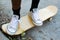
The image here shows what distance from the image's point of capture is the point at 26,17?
1.89m

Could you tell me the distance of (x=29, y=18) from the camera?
1.88 metres

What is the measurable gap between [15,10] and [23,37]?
34cm

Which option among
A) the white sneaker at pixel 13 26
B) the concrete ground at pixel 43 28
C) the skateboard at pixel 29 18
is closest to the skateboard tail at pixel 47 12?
the skateboard at pixel 29 18

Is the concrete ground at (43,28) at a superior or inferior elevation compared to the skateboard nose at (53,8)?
inferior

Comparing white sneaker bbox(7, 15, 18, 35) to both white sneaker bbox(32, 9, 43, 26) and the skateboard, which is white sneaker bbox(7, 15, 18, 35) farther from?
white sneaker bbox(32, 9, 43, 26)

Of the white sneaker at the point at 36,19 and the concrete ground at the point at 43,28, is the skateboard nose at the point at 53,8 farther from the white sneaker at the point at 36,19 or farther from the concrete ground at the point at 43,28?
the white sneaker at the point at 36,19

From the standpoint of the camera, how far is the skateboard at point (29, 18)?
172 cm

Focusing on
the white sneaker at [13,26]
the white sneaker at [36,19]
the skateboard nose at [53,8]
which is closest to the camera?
the white sneaker at [13,26]

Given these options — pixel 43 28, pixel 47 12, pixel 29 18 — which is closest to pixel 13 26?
pixel 29 18

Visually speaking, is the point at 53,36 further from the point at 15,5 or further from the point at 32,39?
the point at 15,5

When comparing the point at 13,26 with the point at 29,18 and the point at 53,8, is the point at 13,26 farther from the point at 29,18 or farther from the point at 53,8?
the point at 53,8

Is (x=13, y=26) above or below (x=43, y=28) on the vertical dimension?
above

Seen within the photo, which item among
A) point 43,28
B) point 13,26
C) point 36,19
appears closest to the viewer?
point 13,26

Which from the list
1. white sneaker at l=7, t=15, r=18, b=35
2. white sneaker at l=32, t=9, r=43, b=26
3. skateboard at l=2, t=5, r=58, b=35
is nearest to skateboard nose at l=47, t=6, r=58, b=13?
skateboard at l=2, t=5, r=58, b=35
